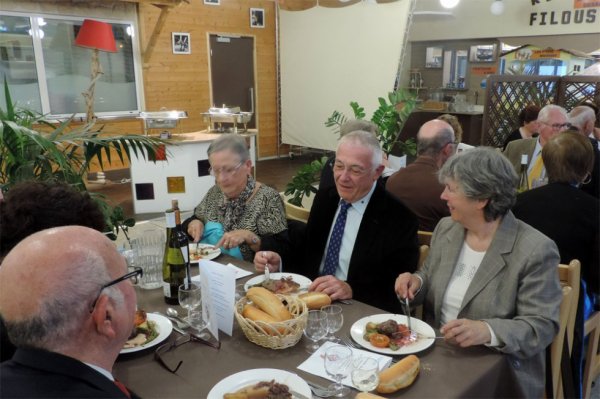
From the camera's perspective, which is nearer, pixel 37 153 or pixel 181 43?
pixel 37 153

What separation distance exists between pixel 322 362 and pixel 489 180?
34.5 inches

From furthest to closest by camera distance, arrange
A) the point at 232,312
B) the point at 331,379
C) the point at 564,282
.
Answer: the point at 564,282 < the point at 232,312 < the point at 331,379

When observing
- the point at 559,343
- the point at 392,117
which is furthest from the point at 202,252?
the point at 392,117

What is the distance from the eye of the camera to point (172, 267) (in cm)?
189

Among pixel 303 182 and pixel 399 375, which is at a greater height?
pixel 399 375

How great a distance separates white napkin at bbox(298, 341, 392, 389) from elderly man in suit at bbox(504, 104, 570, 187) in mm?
2699

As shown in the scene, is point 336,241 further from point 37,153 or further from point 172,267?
point 37,153

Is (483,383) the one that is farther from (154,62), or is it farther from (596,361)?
(154,62)

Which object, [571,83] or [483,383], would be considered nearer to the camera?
[483,383]

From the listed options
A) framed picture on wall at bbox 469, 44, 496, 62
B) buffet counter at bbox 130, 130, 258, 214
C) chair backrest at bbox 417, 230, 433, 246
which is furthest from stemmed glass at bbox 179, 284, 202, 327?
framed picture on wall at bbox 469, 44, 496, 62

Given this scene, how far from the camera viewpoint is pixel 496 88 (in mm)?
5090

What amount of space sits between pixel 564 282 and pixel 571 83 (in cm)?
441

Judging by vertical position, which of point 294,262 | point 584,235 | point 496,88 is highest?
point 496,88

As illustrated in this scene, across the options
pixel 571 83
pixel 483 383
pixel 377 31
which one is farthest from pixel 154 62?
pixel 483 383
